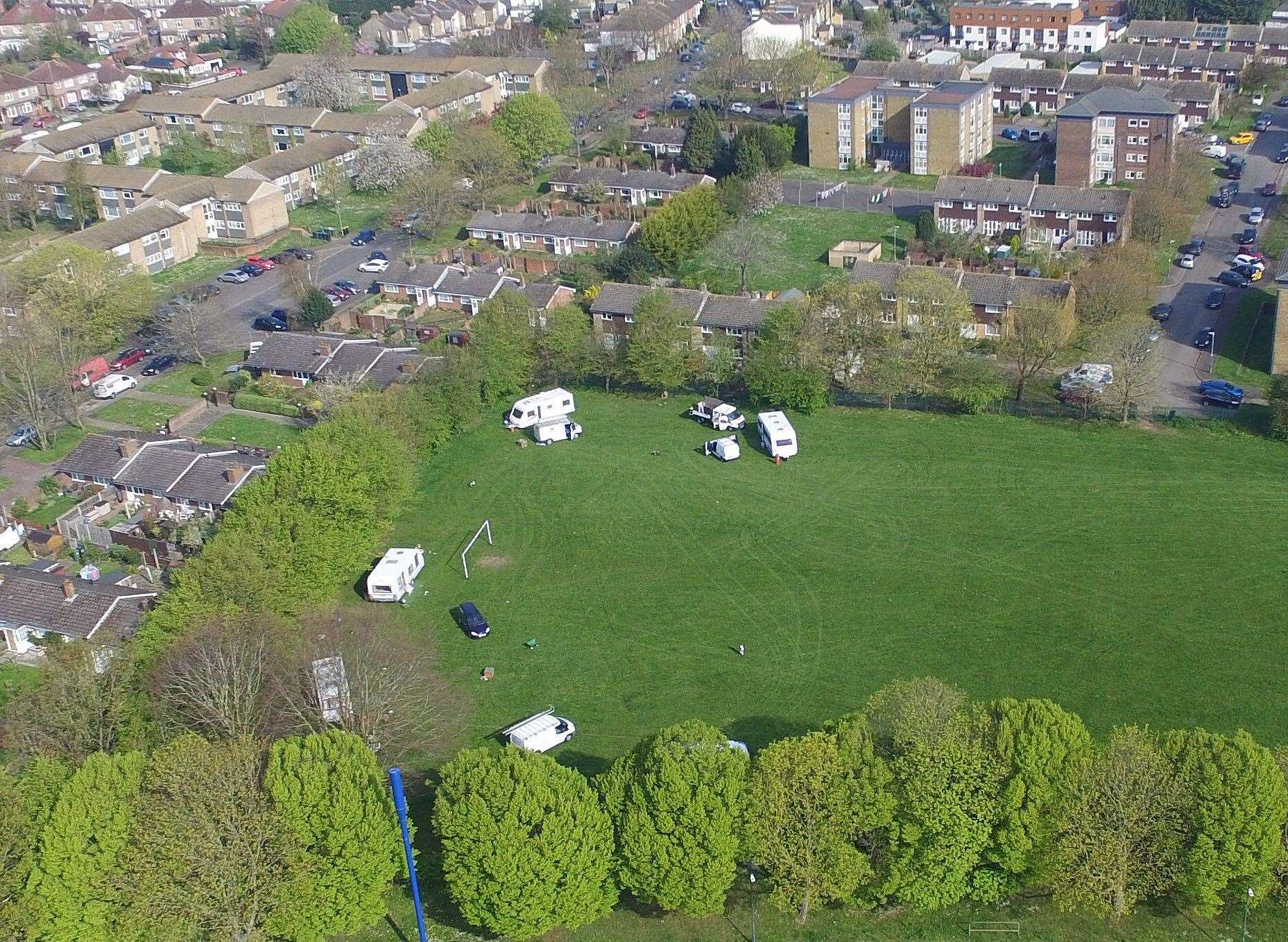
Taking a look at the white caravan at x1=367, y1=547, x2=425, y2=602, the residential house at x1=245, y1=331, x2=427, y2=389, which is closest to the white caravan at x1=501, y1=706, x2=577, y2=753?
the white caravan at x1=367, y1=547, x2=425, y2=602

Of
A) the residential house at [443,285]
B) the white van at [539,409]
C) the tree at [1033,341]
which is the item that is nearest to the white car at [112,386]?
the residential house at [443,285]

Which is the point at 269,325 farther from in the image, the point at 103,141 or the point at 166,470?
the point at 103,141

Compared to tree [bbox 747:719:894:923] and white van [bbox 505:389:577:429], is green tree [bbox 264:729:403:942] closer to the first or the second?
tree [bbox 747:719:894:923]

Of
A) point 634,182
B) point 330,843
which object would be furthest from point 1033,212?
point 330,843

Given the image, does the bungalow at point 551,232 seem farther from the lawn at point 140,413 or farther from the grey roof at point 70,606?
the grey roof at point 70,606

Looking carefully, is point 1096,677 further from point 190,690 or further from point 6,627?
point 6,627

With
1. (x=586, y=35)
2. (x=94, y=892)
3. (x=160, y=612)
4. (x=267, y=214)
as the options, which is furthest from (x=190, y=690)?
(x=586, y=35)
